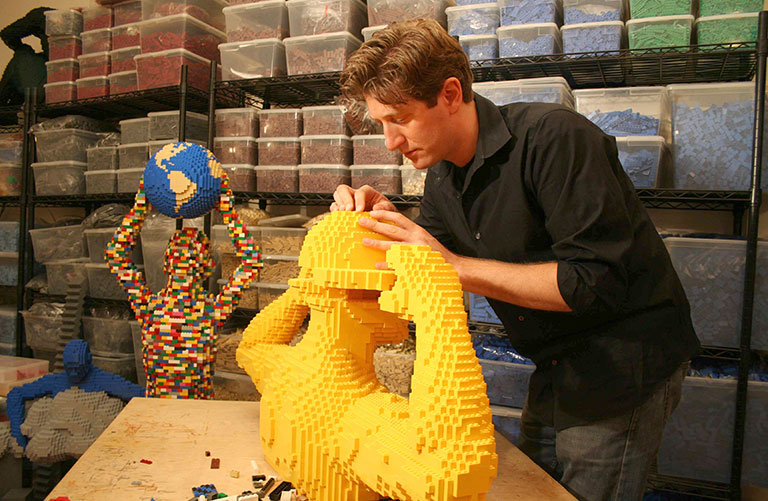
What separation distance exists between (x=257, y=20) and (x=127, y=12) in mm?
812

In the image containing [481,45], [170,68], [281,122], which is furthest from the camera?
[170,68]

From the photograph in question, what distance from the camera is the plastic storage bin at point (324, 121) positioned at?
229 cm

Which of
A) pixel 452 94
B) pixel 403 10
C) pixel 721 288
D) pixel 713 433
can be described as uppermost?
pixel 403 10

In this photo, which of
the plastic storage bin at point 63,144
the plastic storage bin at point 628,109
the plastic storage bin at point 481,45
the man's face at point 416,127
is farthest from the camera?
the plastic storage bin at point 63,144

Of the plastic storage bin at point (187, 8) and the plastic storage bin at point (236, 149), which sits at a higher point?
the plastic storage bin at point (187, 8)

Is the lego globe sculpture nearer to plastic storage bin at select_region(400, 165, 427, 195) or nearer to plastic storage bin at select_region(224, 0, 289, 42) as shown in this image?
plastic storage bin at select_region(400, 165, 427, 195)

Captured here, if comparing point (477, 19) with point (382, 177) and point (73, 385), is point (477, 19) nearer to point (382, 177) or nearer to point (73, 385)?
point (382, 177)

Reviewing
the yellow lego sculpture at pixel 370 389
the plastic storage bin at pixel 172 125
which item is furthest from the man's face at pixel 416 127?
the plastic storage bin at pixel 172 125

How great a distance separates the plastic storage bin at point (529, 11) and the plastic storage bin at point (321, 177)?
872mm

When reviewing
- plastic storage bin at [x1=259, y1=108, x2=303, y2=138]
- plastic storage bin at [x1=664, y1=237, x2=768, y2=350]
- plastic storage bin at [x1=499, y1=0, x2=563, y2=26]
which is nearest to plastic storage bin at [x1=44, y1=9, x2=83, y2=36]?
plastic storage bin at [x1=259, y1=108, x2=303, y2=138]

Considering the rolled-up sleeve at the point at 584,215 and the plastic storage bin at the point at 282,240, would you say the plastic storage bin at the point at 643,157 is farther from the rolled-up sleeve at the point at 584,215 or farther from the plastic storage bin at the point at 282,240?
the plastic storage bin at the point at 282,240

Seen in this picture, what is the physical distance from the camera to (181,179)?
1529 mm

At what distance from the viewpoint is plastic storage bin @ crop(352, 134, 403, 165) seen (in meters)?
2.20

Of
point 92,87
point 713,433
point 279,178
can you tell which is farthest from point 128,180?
point 713,433
